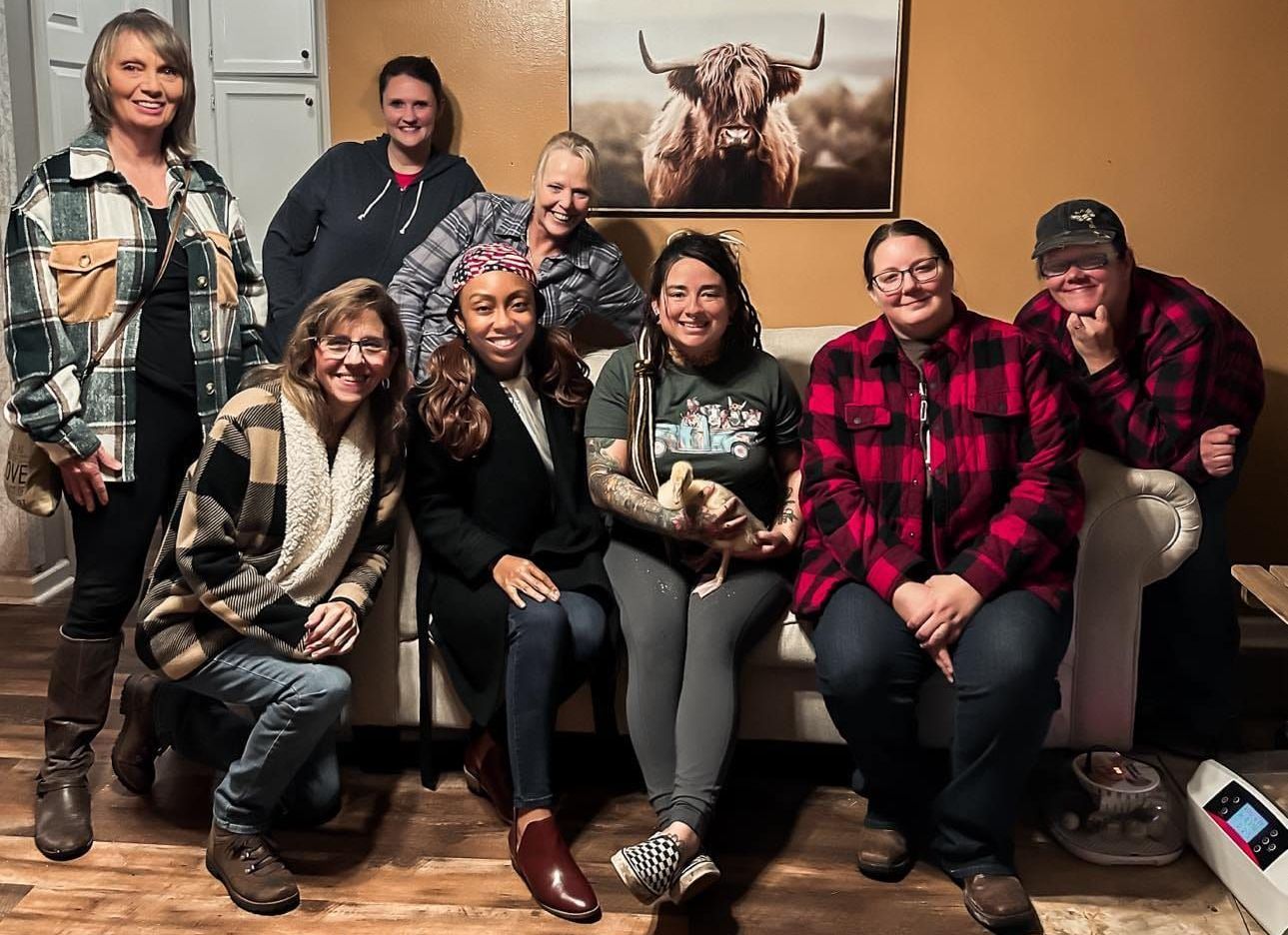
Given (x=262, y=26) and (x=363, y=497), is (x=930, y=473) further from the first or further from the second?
(x=262, y=26)

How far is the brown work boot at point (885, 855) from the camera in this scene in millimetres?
2178

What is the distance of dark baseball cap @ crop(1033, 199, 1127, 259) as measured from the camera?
93.7 inches

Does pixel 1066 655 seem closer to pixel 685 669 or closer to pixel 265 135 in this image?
pixel 685 669

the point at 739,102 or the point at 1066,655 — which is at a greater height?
the point at 739,102

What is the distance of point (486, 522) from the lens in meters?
2.38

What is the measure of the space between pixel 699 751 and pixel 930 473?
63 cm

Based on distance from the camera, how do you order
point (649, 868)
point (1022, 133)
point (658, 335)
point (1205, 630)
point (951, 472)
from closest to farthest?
point (649, 868), point (951, 472), point (658, 335), point (1205, 630), point (1022, 133)

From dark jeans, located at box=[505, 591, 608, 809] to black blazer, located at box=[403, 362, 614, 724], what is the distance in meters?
0.09

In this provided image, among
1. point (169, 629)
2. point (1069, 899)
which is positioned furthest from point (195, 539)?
point (1069, 899)

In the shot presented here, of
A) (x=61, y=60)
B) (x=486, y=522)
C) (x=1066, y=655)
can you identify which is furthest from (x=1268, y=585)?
(x=61, y=60)

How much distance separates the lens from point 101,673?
2281mm

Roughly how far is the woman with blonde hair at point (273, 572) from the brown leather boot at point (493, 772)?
33cm

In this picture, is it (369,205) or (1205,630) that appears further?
(369,205)

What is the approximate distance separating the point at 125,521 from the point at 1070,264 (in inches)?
71.4
